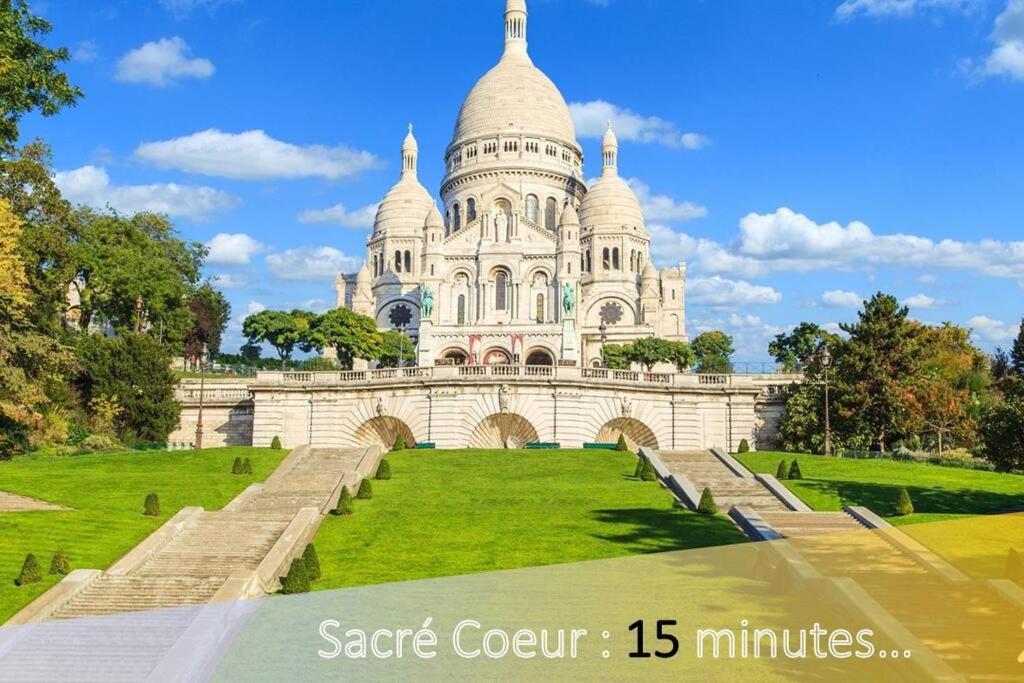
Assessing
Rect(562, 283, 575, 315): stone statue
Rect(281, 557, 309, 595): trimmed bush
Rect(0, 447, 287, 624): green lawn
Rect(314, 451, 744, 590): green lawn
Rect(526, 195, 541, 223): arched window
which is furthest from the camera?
Rect(526, 195, 541, 223): arched window

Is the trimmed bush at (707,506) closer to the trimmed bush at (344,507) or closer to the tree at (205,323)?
the trimmed bush at (344,507)

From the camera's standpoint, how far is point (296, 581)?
22.9m

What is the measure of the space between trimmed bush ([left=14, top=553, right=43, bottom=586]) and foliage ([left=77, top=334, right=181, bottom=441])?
25.8 meters

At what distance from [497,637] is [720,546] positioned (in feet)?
26.9

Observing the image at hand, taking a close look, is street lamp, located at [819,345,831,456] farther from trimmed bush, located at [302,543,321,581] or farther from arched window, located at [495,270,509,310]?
arched window, located at [495,270,509,310]

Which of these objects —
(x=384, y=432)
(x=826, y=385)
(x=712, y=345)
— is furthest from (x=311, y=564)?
(x=712, y=345)

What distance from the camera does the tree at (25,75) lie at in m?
32.9

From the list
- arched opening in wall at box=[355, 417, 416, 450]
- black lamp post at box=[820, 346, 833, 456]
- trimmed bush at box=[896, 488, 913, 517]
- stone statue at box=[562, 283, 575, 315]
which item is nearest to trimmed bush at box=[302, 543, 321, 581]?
trimmed bush at box=[896, 488, 913, 517]

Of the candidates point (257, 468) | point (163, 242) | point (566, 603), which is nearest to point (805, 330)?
point (163, 242)

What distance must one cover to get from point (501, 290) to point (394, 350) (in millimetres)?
14060

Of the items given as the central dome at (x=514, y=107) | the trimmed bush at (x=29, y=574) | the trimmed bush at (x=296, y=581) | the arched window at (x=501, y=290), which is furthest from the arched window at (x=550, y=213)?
the trimmed bush at (x=29, y=574)

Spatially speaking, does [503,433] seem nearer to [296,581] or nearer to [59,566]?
[296,581]

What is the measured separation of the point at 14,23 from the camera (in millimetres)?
33250

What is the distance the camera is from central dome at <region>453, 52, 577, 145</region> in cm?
12081
